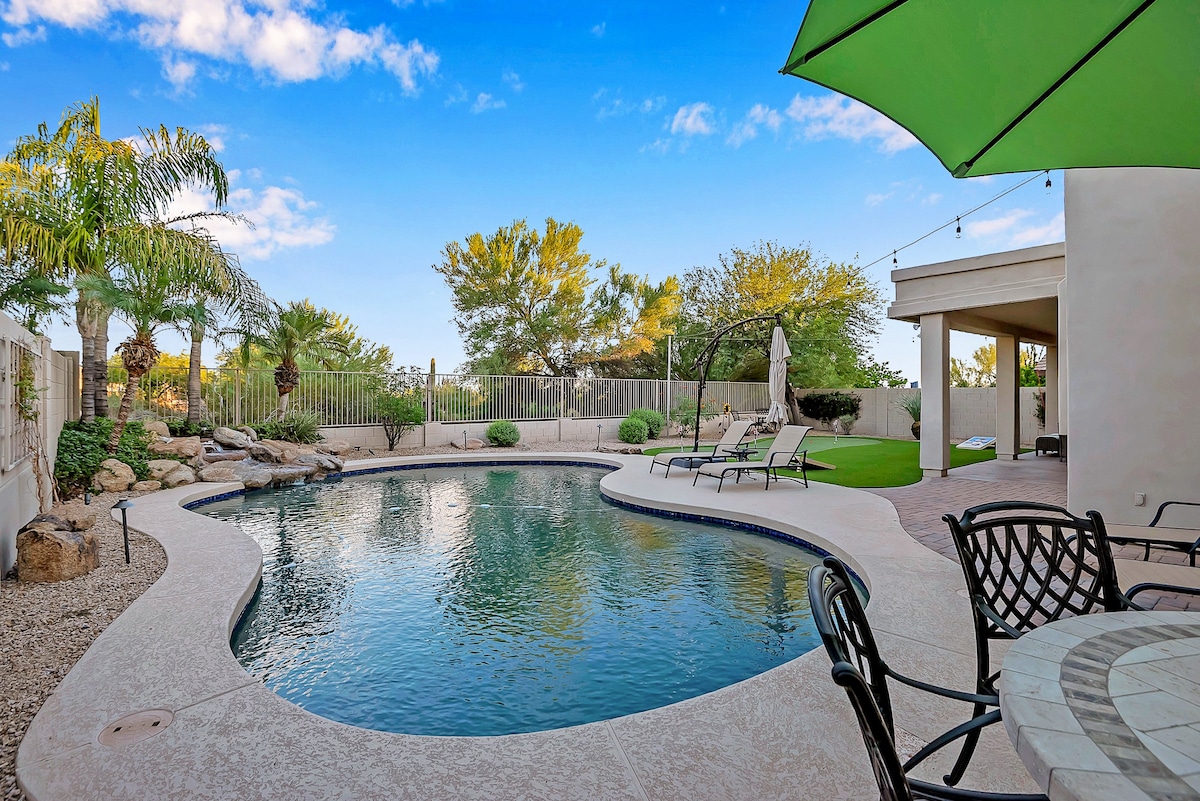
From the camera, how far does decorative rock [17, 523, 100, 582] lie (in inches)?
177

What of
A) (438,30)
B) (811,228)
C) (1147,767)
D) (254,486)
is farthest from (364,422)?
(811,228)

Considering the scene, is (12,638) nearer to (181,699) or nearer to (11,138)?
(181,699)

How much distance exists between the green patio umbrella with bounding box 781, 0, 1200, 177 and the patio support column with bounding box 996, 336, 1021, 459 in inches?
454

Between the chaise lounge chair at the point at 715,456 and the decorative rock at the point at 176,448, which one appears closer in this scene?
the chaise lounge chair at the point at 715,456

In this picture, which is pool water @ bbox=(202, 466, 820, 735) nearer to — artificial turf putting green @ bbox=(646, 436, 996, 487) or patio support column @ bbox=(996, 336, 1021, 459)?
artificial turf putting green @ bbox=(646, 436, 996, 487)

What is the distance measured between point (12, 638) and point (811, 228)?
22857mm

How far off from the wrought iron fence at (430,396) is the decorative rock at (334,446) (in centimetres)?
90

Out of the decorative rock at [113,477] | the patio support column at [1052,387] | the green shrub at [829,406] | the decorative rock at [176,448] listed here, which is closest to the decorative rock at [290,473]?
the decorative rock at [176,448]

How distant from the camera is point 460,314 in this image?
23.9m

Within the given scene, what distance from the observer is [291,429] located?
13070 mm

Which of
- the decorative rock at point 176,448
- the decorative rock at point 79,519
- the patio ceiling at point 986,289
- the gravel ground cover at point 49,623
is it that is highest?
the patio ceiling at point 986,289

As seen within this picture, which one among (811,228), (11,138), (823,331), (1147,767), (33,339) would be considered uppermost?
(811,228)

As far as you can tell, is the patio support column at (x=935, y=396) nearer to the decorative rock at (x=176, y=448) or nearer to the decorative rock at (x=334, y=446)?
the decorative rock at (x=334, y=446)

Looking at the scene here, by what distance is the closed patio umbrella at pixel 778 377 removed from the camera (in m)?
10.3
